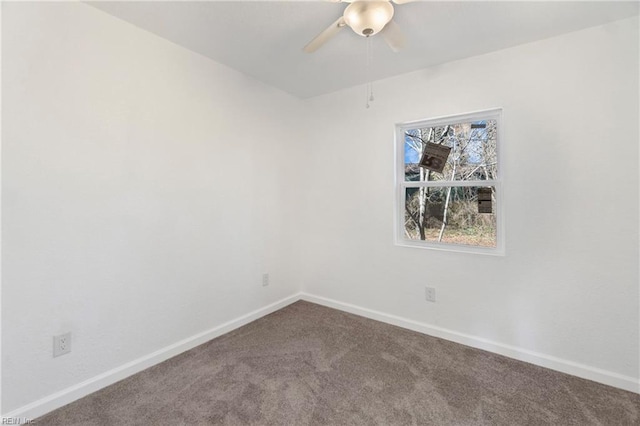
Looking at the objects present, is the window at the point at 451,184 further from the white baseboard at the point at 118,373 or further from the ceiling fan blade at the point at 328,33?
the white baseboard at the point at 118,373

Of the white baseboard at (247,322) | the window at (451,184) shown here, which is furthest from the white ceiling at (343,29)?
the white baseboard at (247,322)

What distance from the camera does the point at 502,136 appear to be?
7.41ft

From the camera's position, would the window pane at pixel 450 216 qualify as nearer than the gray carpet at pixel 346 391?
No

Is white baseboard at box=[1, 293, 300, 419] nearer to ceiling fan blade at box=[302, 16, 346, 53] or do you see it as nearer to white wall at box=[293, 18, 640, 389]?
white wall at box=[293, 18, 640, 389]

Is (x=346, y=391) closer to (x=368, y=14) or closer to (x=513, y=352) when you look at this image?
(x=513, y=352)

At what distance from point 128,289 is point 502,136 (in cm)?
296

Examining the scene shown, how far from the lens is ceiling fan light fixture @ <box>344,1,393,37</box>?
4.66 feet

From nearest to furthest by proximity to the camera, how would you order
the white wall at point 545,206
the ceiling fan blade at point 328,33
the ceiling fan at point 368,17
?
the ceiling fan at point 368,17 → the ceiling fan blade at point 328,33 → the white wall at point 545,206

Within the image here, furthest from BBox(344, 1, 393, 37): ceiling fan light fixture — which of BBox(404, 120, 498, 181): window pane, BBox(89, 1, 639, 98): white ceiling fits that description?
BBox(404, 120, 498, 181): window pane

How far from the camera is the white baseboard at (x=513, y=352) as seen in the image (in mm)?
1872

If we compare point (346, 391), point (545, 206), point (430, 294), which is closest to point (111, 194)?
point (346, 391)

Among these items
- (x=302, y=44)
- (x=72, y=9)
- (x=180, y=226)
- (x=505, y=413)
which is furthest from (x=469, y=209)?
(x=72, y=9)

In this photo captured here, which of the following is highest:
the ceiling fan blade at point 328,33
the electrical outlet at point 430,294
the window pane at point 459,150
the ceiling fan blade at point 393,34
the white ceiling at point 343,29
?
the white ceiling at point 343,29

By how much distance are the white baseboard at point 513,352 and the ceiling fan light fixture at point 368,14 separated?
2361mm
